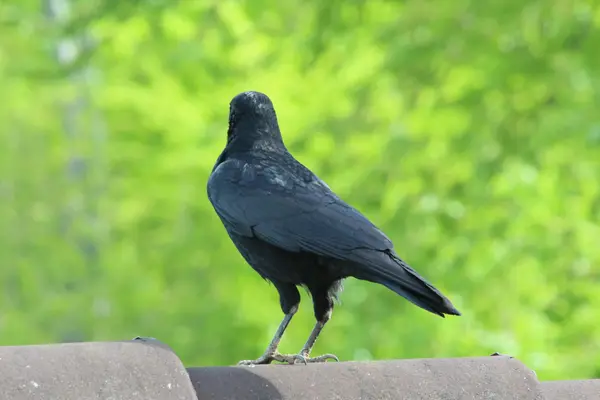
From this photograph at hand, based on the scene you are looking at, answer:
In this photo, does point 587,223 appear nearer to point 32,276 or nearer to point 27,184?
point 32,276

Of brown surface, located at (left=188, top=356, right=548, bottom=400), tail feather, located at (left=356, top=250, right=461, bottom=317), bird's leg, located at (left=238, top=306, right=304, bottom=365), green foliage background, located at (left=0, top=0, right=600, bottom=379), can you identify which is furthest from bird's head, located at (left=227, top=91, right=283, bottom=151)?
green foliage background, located at (left=0, top=0, right=600, bottom=379)

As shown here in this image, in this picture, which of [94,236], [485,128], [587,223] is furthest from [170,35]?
[587,223]

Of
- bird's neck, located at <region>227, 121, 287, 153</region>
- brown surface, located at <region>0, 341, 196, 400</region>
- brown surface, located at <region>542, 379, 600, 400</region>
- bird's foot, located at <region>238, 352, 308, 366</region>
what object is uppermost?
bird's neck, located at <region>227, 121, 287, 153</region>

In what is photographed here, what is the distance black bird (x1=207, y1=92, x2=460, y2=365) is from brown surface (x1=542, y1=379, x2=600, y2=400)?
0.37 metres

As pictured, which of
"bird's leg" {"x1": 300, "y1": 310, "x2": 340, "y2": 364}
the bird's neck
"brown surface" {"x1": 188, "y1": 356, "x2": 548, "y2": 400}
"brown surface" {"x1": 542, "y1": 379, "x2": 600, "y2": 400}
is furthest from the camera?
the bird's neck

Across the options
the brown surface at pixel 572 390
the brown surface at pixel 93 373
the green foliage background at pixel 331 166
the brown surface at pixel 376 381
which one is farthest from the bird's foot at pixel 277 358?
the green foliage background at pixel 331 166

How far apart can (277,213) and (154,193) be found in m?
6.87

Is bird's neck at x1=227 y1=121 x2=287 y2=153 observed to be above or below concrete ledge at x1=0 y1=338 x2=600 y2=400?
above

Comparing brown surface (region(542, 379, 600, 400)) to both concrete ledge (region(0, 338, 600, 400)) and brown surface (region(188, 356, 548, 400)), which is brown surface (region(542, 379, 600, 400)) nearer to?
concrete ledge (region(0, 338, 600, 400))

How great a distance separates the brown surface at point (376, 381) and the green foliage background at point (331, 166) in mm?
4007

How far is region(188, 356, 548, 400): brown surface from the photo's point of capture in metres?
2.70

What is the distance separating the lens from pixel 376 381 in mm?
2828

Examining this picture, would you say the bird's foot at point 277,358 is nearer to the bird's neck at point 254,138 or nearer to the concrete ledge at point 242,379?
the concrete ledge at point 242,379

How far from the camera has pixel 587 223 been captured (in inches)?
340
